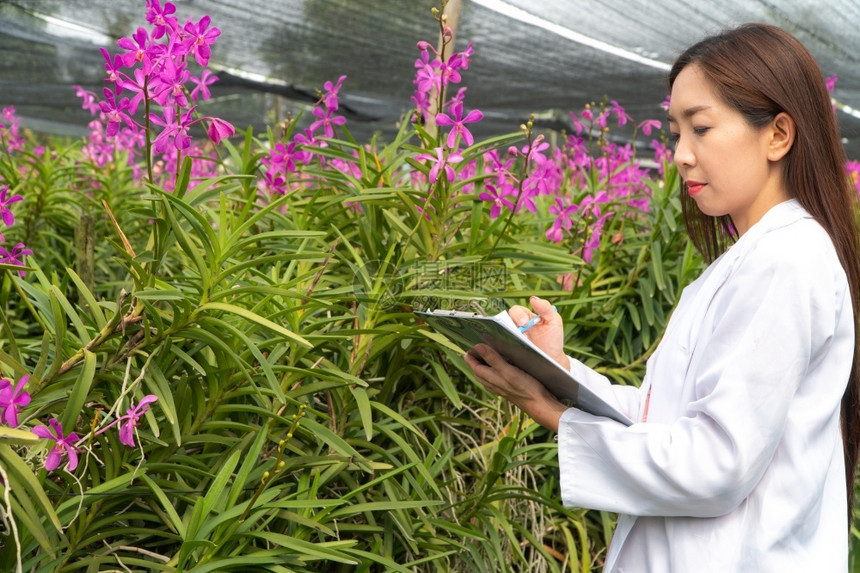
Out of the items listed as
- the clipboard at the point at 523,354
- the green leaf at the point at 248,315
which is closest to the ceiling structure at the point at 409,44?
the green leaf at the point at 248,315

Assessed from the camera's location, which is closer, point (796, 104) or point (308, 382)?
point (796, 104)

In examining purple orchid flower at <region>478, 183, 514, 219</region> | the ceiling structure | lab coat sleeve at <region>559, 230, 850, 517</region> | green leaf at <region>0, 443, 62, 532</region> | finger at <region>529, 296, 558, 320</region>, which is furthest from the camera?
the ceiling structure

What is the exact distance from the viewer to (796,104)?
1.19 metres

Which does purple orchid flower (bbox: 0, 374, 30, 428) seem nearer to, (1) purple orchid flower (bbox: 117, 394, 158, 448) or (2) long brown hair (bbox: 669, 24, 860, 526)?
(1) purple orchid flower (bbox: 117, 394, 158, 448)

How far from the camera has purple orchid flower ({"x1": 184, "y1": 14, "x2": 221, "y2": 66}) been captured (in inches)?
58.0

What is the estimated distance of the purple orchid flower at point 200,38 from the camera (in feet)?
4.83

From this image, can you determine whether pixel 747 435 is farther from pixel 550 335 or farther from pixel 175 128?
pixel 175 128

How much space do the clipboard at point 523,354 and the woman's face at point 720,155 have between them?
0.99 ft

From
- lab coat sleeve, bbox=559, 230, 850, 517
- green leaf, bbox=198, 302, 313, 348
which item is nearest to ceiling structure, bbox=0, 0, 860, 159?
green leaf, bbox=198, 302, 313, 348

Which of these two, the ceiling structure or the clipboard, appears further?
the ceiling structure

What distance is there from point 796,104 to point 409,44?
16.4ft

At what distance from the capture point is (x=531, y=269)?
7.21 feet

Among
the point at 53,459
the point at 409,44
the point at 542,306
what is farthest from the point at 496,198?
the point at 409,44

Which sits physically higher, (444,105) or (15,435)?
(444,105)
